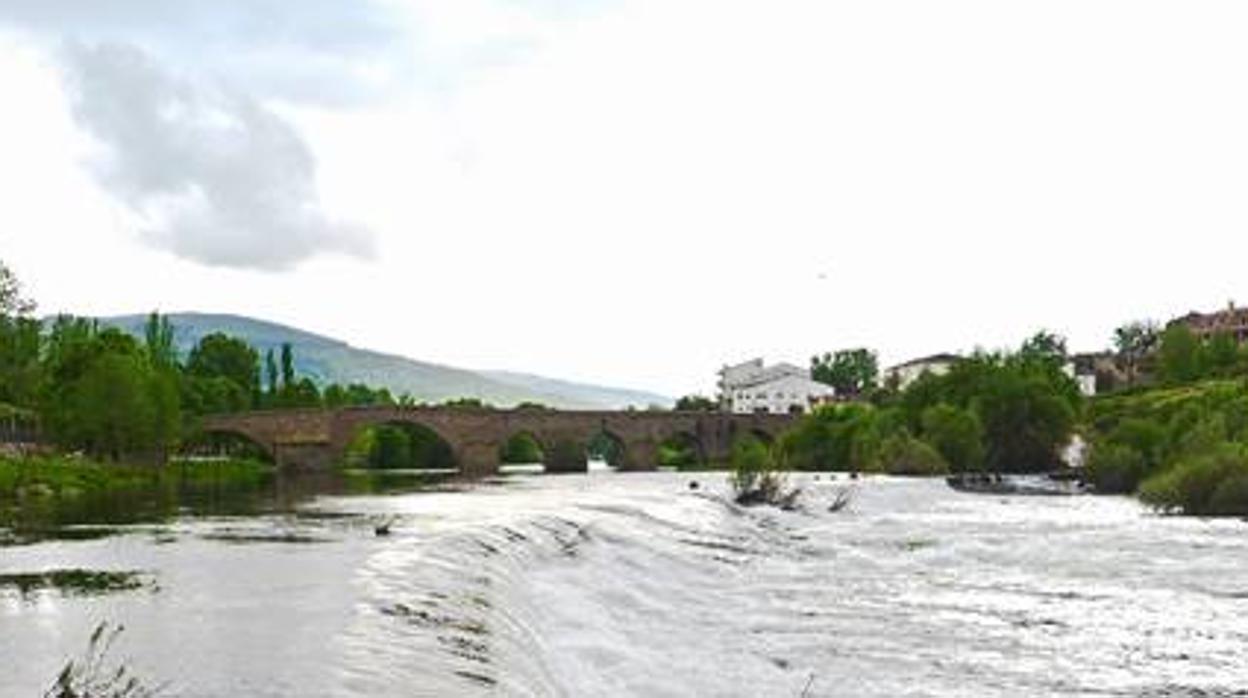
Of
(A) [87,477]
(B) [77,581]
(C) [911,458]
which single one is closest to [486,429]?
(C) [911,458]

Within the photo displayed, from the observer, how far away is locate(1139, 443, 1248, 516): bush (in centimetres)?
6000

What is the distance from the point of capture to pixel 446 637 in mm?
17891

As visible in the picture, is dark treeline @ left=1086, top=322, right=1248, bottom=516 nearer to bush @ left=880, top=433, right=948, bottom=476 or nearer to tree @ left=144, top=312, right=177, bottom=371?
bush @ left=880, top=433, right=948, bottom=476

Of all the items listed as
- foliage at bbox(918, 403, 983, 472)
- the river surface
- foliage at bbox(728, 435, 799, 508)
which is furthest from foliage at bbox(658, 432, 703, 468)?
the river surface

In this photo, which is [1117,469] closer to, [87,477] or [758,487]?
[758,487]

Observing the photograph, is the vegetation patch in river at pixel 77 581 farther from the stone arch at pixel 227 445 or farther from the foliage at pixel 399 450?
the foliage at pixel 399 450

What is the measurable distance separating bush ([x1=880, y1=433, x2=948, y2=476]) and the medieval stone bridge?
34314mm

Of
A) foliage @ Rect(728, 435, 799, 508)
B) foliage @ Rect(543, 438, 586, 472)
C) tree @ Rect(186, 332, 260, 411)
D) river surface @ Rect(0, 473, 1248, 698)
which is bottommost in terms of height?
river surface @ Rect(0, 473, 1248, 698)

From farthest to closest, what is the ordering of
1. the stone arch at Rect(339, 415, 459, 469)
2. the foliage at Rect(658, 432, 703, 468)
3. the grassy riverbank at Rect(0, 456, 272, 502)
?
1. the foliage at Rect(658, 432, 703, 468)
2. the stone arch at Rect(339, 415, 459, 469)
3. the grassy riverbank at Rect(0, 456, 272, 502)

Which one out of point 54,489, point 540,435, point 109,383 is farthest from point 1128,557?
point 540,435

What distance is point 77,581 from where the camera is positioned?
25188 mm

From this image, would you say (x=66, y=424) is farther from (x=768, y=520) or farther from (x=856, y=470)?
(x=856, y=470)

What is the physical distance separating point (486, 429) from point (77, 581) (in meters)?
113

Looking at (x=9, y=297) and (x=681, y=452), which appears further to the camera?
(x=681, y=452)
